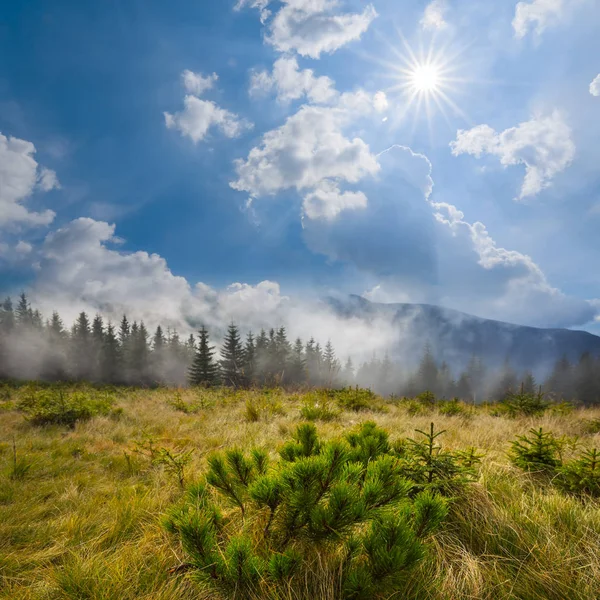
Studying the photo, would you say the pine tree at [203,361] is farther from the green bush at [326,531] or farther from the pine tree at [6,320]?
the green bush at [326,531]

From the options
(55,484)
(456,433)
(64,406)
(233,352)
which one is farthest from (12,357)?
(456,433)

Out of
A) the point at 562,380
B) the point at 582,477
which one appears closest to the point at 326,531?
the point at 582,477

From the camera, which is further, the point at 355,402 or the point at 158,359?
the point at 158,359

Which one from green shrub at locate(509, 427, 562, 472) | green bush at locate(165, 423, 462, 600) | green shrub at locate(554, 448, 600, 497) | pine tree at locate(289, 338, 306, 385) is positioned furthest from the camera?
pine tree at locate(289, 338, 306, 385)

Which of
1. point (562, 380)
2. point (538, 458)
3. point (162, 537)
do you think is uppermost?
point (538, 458)

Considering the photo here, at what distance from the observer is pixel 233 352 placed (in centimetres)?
5194

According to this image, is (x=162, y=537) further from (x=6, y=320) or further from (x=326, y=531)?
(x=6, y=320)

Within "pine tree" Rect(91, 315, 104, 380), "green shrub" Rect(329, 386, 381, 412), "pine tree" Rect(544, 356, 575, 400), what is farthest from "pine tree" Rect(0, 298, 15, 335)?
"pine tree" Rect(544, 356, 575, 400)

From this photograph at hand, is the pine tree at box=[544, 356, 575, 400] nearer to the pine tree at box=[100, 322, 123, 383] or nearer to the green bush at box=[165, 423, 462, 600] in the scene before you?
the green bush at box=[165, 423, 462, 600]

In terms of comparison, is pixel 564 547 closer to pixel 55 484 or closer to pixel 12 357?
pixel 55 484

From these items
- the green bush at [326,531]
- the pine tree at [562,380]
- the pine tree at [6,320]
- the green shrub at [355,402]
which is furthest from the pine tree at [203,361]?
the pine tree at [562,380]

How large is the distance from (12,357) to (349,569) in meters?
57.5

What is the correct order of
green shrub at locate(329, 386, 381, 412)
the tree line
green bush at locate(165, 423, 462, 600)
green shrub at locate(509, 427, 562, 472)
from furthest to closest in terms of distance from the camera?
the tree line
green shrub at locate(329, 386, 381, 412)
green shrub at locate(509, 427, 562, 472)
green bush at locate(165, 423, 462, 600)

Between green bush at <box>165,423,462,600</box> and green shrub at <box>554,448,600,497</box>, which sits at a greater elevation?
green bush at <box>165,423,462,600</box>
